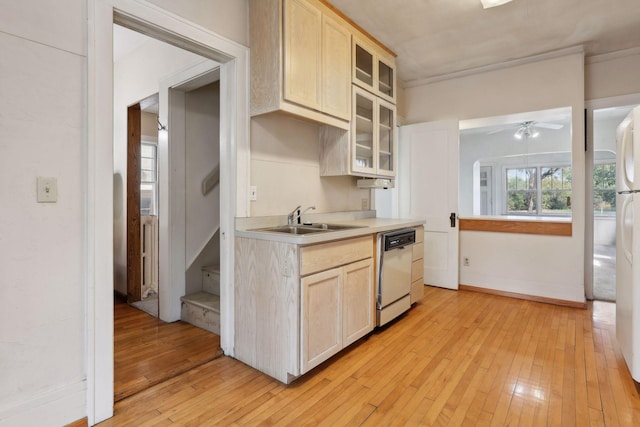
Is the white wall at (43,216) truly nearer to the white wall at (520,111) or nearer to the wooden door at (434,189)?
the wooden door at (434,189)

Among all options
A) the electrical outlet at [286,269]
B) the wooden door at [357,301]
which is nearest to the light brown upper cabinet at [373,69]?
the wooden door at [357,301]

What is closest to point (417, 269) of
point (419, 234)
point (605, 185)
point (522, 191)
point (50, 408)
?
point (419, 234)

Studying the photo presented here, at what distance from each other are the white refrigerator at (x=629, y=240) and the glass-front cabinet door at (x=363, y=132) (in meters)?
1.83

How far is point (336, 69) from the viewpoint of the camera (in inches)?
106

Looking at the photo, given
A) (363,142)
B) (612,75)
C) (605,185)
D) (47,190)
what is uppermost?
(612,75)

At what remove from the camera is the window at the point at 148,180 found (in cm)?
475

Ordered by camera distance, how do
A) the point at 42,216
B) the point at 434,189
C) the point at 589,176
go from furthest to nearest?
the point at 434,189
the point at 589,176
the point at 42,216

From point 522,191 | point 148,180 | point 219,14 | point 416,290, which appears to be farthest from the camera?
point 522,191

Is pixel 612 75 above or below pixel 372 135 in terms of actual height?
above

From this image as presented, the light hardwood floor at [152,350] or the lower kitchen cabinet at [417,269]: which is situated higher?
the lower kitchen cabinet at [417,269]

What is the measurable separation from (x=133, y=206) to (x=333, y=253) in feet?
8.42

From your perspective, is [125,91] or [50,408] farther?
[125,91]

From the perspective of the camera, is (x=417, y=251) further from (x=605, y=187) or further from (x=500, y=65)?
(x=605, y=187)

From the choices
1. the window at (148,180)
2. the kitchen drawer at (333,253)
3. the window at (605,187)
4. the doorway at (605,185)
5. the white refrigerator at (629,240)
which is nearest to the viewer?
the white refrigerator at (629,240)
